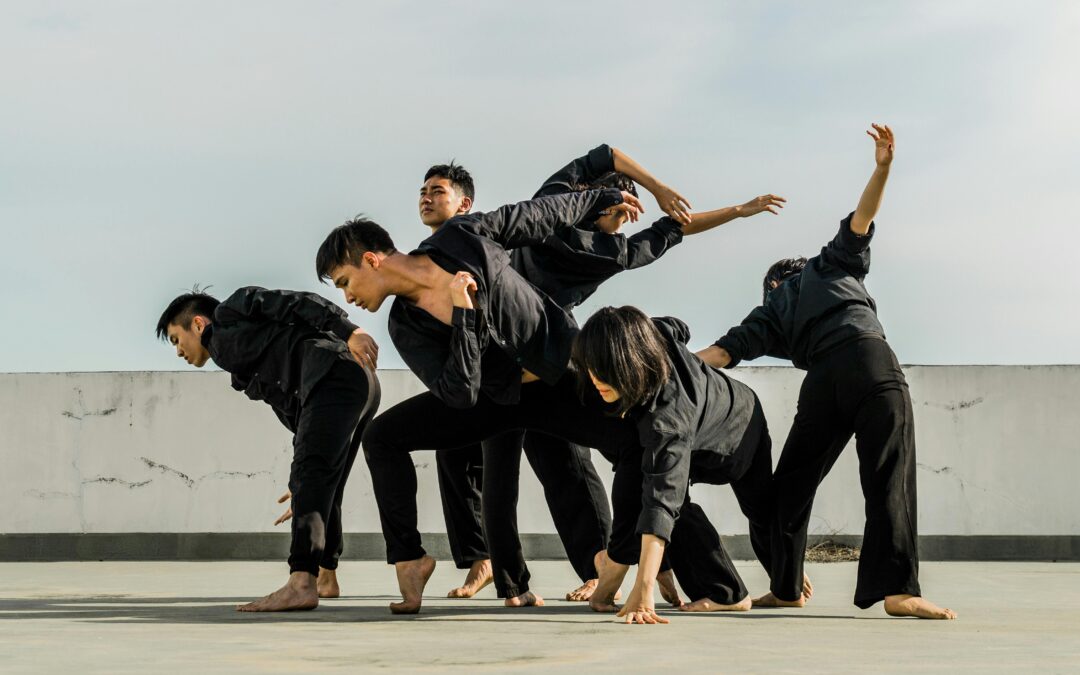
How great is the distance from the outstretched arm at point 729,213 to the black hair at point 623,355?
0.71 m

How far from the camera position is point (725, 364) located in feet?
14.5

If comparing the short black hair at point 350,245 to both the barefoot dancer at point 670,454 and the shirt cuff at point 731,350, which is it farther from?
the shirt cuff at point 731,350

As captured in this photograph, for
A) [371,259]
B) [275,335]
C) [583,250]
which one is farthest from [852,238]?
[275,335]

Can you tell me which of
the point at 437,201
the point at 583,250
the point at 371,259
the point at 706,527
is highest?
the point at 437,201

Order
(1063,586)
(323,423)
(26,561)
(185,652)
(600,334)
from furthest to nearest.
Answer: (26,561), (1063,586), (323,423), (600,334), (185,652)

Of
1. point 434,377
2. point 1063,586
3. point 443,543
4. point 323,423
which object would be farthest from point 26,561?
point 1063,586

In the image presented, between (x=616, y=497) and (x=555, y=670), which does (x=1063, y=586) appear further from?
(x=555, y=670)

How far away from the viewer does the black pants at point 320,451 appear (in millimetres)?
4242

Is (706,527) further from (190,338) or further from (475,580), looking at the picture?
(190,338)

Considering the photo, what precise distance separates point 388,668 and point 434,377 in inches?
49.7

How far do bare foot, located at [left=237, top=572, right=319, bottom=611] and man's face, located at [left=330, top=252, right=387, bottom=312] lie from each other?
0.93m

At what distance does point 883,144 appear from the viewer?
4078 mm

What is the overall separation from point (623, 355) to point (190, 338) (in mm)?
1697

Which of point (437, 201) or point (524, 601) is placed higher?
point (437, 201)
